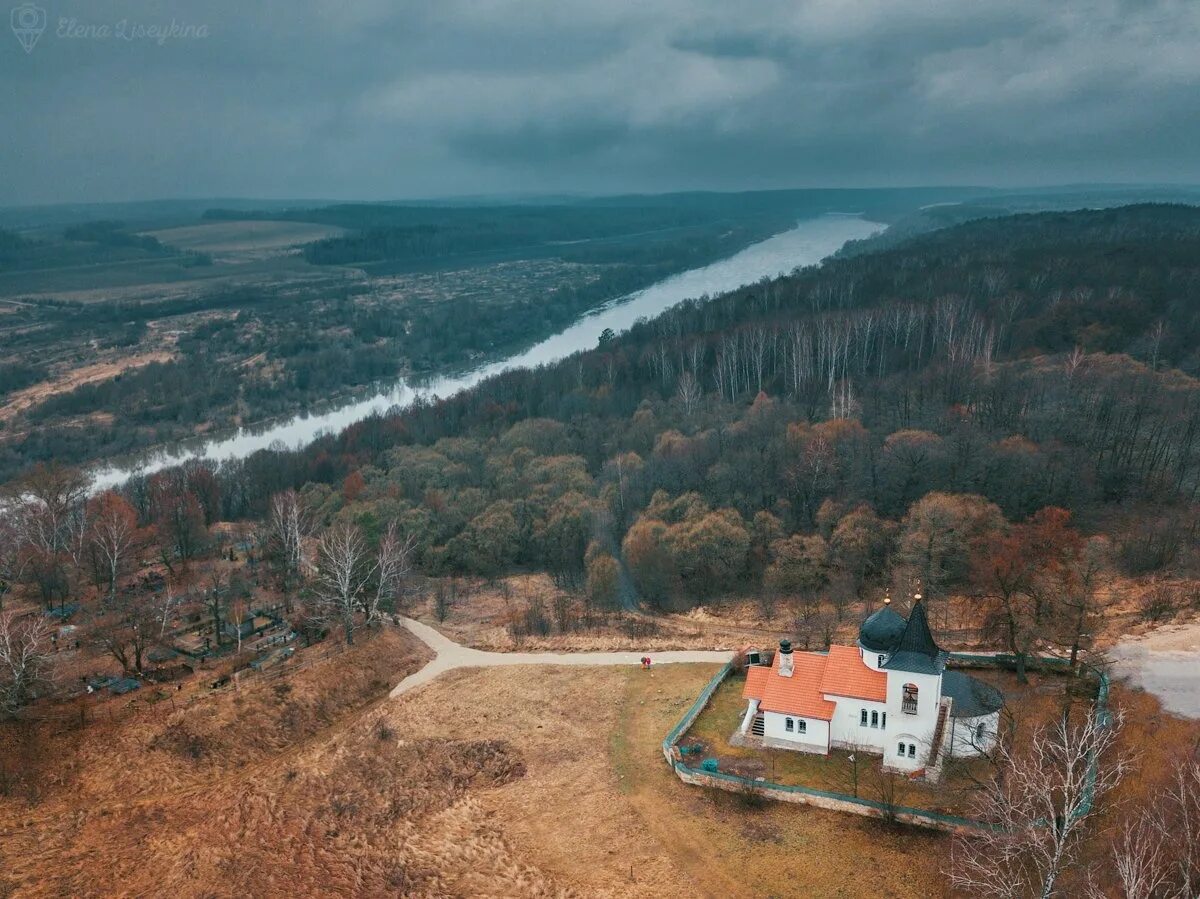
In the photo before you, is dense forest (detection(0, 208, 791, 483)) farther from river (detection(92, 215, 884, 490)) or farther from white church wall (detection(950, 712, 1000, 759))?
white church wall (detection(950, 712, 1000, 759))

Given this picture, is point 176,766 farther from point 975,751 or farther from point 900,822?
point 975,751

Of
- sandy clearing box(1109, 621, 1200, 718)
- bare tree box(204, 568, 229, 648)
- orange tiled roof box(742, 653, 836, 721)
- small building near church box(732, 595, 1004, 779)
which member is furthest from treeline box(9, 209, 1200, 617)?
orange tiled roof box(742, 653, 836, 721)

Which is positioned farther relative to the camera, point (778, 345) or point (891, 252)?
point (891, 252)

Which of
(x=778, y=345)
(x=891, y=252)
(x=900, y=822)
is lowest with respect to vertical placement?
(x=900, y=822)

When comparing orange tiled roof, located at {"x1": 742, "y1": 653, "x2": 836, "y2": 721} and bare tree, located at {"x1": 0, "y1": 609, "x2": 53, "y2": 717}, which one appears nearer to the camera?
orange tiled roof, located at {"x1": 742, "y1": 653, "x2": 836, "y2": 721}

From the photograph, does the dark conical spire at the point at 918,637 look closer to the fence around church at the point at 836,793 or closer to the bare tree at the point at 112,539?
the fence around church at the point at 836,793

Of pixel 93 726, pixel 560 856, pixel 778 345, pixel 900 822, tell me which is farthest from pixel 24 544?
pixel 778 345
